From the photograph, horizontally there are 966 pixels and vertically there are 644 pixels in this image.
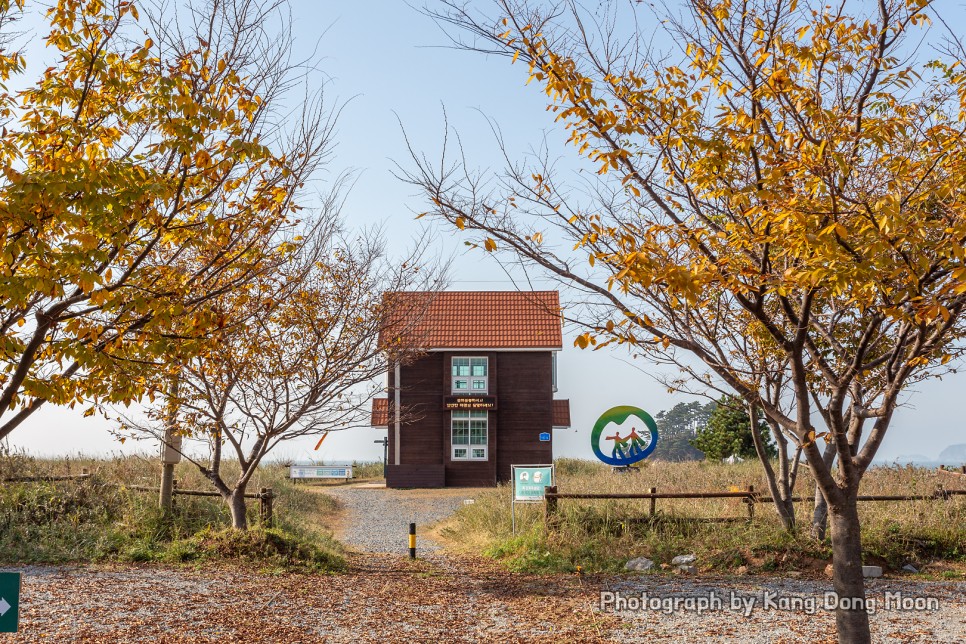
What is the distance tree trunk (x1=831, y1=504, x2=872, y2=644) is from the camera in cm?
680

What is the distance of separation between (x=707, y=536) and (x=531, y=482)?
3.44 m

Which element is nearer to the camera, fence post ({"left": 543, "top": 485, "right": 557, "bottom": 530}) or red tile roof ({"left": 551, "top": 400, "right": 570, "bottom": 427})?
fence post ({"left": 543, "top": 485, "right": 557, "bottom": 530})

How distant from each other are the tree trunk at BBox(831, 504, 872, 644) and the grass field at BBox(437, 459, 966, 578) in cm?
622

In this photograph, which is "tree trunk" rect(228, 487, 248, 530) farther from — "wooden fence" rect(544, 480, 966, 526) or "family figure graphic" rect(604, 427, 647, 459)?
"family figure graphic" rect(604, 427, 647, 459)

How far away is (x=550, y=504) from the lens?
14.8m

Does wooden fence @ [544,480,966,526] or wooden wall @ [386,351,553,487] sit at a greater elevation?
wooden wall @ [386,351,553,487]

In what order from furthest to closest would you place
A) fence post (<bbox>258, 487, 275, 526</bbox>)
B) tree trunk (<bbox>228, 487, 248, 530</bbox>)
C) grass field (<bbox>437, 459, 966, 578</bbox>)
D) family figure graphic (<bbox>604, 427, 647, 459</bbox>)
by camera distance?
family figure graphic (<bbox>604, 427, 647, 459</bbox>), fence post (<bbox>258, 487, 275, 526</bbox>), tree trunk (<bbox>228, 487, 248, 530</bbox>), grass field (<bbox>437, 459, 966, 578</bbox>)

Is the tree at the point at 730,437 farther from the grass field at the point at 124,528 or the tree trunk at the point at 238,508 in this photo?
the tree trunk at the point at 238,508

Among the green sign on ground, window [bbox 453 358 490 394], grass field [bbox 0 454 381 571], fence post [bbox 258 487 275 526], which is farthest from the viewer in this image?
window [bbox 453 358 490 394]

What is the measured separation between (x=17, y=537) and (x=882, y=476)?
18.6 m

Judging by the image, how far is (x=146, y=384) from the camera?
8.69 metres

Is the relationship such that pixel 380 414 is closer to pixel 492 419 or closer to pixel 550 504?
pixel 492 419

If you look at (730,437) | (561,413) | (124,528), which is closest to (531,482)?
(124,528)

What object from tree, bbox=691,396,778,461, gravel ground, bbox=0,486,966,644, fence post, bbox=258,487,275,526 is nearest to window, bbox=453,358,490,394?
tree, bbox=691,396,778,461
